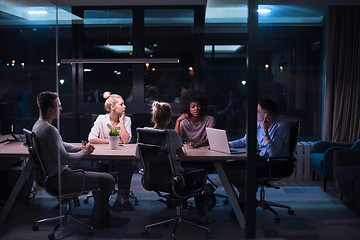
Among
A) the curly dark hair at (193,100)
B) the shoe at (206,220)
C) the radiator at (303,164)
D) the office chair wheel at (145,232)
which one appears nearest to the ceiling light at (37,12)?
the curly dark hair at (193,100)

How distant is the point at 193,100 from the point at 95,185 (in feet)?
5.21

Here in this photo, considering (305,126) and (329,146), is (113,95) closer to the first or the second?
(305,126)

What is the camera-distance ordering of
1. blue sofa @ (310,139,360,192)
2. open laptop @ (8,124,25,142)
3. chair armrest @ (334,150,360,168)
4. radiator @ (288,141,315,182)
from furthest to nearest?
radiator @ (288,141,315,182)
blue sofa @ (310,139,360,192)
chair armrest @ (334,150,360,168)
open laptop @ (8,124,25,142)

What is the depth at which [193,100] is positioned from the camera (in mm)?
4812

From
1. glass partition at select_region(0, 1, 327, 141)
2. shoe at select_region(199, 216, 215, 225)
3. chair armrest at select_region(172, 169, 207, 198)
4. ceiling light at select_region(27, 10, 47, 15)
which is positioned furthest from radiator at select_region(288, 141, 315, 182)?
ceiling light at select_region(27, 10, 47, 15)

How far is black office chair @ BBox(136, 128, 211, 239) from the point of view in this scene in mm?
3586

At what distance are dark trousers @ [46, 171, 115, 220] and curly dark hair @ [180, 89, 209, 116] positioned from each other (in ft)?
4.34

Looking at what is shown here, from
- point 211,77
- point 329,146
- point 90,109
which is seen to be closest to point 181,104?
point 211,77

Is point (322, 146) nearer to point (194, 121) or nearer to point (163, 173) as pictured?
point (194, 121)

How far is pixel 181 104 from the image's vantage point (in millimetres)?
4938

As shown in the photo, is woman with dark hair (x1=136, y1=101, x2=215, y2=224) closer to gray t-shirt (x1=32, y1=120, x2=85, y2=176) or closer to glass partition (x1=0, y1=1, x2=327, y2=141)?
glass partition (x1=0, y1=1, x2=327, y2=141)

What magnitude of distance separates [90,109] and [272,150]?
214 centimetres

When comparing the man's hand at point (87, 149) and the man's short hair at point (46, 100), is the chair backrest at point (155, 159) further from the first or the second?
the man's short hair at point (46, 100)

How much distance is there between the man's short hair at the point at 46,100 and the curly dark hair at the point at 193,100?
163 cm
